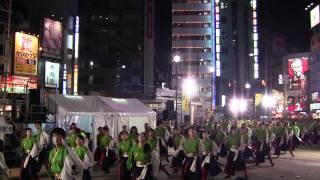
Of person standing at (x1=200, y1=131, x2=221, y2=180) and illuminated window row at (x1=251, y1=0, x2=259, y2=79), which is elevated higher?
illuminated window row at (x1=251, y1=0, x2=259, y2=79)

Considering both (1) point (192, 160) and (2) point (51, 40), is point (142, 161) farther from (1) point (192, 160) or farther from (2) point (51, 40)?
(2) point (51, 40)

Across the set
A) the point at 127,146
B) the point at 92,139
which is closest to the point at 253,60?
the point at 92,139

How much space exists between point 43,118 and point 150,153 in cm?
1074

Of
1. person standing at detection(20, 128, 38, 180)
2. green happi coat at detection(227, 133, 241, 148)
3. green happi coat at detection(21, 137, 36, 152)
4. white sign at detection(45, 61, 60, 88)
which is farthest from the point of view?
white sign at detection(45, 61, 60, 88)

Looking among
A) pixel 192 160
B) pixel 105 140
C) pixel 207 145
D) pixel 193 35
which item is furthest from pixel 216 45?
pixel 192 160

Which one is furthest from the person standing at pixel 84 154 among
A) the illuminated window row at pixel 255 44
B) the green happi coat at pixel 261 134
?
the illuminated window row at pixel 255 44

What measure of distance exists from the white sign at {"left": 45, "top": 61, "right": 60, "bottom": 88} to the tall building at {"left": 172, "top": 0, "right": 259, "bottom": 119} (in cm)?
4529

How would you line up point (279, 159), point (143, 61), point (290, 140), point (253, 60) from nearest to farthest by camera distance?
point (279, 159) → point (290, 140) → point (143, 61) → point (253, 60)

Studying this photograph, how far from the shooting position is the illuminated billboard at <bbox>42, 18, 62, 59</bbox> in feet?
104

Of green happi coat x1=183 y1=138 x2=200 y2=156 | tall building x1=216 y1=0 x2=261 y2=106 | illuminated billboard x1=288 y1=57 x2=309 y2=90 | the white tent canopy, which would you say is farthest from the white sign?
tall building x1=216 y1=0 x2=261 y2=106

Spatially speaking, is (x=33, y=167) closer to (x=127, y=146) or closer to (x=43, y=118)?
(x=127, y=146)

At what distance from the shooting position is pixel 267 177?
56.4 ft

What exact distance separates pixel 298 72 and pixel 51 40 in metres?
55.5

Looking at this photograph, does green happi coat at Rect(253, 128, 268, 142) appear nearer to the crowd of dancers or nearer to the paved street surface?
the crowd of dancers
